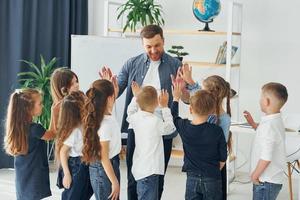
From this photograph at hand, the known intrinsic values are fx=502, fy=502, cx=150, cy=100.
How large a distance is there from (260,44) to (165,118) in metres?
2.48

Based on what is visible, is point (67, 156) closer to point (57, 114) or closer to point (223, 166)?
point (57, 114)

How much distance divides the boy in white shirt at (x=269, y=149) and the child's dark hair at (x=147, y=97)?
61 centimetres

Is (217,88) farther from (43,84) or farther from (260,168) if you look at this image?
(43,84)

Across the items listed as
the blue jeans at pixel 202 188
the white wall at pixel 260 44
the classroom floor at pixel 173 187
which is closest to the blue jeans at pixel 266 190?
the blue jeans at pixel 202 188

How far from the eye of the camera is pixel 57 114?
114 inches

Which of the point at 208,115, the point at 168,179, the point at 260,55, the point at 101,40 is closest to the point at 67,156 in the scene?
the point at 208,115

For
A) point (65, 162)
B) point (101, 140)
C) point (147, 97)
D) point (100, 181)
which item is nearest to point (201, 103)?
point (147, 97)

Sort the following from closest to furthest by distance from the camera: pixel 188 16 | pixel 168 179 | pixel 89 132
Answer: pixel 89 132, pixel 168 179, pixel 188 16

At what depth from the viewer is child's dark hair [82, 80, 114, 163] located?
2.67 metres

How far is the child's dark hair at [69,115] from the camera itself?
Answer: 9.00 ft

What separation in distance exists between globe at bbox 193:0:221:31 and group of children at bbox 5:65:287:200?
1.81m

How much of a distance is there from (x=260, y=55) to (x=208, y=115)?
8.10 feet

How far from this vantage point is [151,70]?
10.3 feet

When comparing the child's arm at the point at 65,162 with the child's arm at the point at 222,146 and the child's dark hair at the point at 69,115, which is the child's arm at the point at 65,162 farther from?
the child's arm at the point at 222,146
